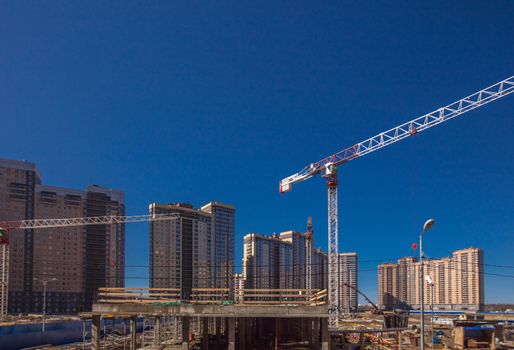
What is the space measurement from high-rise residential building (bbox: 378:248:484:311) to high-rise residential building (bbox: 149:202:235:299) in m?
68.9

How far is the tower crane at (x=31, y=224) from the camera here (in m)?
94.0

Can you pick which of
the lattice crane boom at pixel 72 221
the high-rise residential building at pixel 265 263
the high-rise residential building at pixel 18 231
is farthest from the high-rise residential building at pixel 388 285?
the high-rise residential building at pixel 18 231

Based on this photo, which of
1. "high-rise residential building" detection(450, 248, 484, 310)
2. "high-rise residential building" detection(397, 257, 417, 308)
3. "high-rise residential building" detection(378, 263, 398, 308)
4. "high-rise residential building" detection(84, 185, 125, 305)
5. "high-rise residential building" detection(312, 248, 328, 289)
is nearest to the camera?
→ "high-rise residential building" detection(84, 185, 125, 305)

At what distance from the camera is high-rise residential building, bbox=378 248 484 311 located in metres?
156

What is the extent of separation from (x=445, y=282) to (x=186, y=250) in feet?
361

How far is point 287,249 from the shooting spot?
14975cm

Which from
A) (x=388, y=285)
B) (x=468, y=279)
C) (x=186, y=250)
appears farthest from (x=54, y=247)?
(x=468, y=279)

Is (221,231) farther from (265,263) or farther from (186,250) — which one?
(265,263)

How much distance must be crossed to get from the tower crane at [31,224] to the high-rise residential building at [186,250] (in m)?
3.20

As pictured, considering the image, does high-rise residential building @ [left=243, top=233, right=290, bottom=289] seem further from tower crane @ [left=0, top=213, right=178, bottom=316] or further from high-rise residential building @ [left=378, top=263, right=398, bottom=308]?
high-rise residential building @ [left=378, top=263, right=398, bottom=308]

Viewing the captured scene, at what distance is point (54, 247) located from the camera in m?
112

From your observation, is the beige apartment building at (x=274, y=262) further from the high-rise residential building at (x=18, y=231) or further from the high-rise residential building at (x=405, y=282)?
the high-rise residential building at (x=18, y=231)

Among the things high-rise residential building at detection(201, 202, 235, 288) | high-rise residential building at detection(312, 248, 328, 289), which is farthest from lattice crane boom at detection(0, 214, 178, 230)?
high-rise residential building at detection(312, 248, 328, 289)

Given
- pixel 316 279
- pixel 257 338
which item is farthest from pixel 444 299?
pixel 257 338
